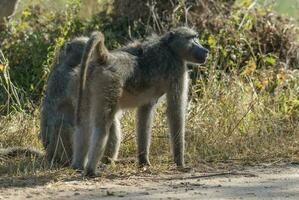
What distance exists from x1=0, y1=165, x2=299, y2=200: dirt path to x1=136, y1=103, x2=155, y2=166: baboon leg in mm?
544

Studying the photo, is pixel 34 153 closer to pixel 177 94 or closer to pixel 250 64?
pixel 177 94

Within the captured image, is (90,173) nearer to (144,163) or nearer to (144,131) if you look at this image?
(144,163)

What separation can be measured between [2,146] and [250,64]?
3475mm

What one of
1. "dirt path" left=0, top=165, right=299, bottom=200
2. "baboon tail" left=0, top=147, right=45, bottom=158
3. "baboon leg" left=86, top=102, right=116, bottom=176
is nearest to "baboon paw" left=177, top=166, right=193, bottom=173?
"dirt path" left=0, top=165, right=299, bottom=200

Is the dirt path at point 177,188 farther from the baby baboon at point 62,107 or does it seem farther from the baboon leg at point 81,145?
the baby baboon at point 62,107

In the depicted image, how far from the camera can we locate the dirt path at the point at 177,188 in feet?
20.4

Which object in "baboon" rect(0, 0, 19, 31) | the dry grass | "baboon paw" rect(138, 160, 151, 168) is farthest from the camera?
"baboon" rect(0, 0, 19, 31)

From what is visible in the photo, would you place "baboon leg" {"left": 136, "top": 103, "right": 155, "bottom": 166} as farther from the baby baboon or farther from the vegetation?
the baby baboon

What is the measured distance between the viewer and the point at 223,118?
884 cm

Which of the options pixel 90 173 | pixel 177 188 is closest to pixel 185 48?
pixel 90 173

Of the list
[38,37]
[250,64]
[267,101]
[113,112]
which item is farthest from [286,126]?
[38,37]

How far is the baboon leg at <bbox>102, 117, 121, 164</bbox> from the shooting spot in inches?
304

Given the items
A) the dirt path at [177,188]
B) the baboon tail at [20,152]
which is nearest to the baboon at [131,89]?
the dirt path at [177,188]

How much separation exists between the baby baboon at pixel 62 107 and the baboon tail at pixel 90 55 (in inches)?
25.6
